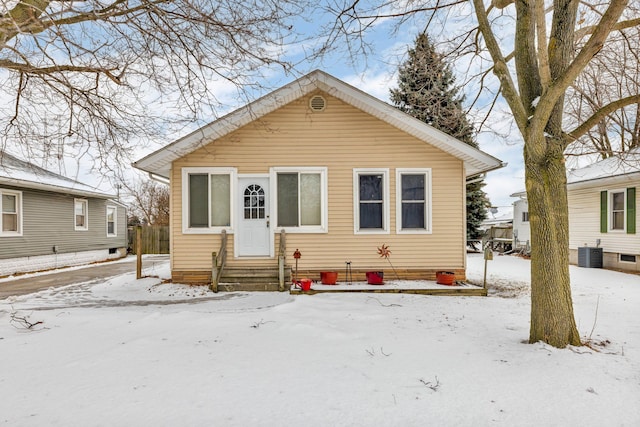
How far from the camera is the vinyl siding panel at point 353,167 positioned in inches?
328

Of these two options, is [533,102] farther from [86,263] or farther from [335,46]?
[86,263]

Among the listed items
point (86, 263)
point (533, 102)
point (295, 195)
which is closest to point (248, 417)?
point (533, 102)

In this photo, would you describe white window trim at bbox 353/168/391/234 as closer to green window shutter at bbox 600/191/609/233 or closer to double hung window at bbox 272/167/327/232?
double hung window at bbox 272/167/327/232

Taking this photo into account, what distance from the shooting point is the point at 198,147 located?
8.01 meters

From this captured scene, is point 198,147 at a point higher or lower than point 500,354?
higher

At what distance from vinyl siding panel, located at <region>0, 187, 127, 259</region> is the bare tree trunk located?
14.3 meters

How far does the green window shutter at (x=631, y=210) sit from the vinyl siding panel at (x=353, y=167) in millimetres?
6470

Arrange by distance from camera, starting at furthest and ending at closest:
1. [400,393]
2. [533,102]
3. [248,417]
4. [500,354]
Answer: [533,102] → [500,354] → [400,393] → [248,417]

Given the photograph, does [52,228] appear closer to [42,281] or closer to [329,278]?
[42,281]

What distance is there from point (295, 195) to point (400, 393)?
5.93 m

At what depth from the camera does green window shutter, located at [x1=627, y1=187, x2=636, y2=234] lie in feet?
34.0

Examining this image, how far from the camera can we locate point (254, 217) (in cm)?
833

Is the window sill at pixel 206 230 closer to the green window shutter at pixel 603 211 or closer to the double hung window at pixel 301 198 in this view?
the double hung window at pixel 301 198

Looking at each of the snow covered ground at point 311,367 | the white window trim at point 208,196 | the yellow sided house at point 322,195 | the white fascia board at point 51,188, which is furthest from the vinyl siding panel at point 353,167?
the white fascia board at point 51,188
